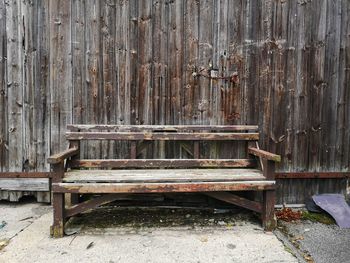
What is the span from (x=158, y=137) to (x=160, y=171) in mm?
422

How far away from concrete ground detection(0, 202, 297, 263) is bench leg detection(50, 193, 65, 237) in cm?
8

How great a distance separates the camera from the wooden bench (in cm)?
296

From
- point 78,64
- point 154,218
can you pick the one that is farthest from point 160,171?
point 78,64

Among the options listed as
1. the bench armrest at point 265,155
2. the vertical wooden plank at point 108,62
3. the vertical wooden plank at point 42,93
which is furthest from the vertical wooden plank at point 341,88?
the vertical wooden plank at point 42,93

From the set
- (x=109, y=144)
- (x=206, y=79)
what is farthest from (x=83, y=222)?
(x=206, y=79)

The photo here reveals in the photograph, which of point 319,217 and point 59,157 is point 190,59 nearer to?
point 59,157

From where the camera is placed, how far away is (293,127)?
3.98 meters

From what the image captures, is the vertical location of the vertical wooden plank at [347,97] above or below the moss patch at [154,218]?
above

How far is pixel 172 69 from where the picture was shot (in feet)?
12.8

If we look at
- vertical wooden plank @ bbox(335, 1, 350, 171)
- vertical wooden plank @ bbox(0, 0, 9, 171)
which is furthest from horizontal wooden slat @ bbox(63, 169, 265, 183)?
vertical wooden plank @ bbox(335, 1, 350, 171)

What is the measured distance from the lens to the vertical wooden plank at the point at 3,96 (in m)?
3.87

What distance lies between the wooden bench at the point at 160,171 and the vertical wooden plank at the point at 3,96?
0.94 meters

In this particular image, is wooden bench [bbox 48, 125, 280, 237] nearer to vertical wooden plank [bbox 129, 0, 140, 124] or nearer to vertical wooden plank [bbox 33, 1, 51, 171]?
vertical wooden plank [bbox 129, 0, 140, 124]

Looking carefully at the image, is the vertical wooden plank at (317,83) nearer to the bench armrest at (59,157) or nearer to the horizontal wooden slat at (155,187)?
the horizontal wooden slat at (155,187)
